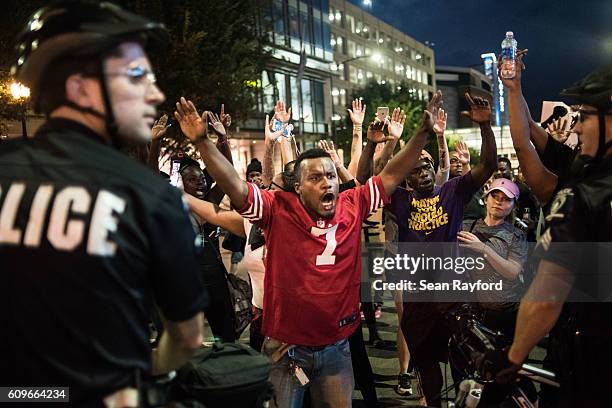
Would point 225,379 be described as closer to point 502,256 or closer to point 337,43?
point 502,256

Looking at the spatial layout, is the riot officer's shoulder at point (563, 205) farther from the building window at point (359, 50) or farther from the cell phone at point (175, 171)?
the building window at point (359, 50)

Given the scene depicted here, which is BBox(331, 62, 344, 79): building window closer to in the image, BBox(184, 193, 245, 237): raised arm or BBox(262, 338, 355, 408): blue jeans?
BBox(184, 193, 245, 237): raised arm

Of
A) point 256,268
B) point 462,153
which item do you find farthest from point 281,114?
point 462,153

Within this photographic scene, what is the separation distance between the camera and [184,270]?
165 centimetres

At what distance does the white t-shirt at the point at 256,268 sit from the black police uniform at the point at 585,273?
2.83 metres

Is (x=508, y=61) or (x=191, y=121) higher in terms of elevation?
(x=508, y=61)

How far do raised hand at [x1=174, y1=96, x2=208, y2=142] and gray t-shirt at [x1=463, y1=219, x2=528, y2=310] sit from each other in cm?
276

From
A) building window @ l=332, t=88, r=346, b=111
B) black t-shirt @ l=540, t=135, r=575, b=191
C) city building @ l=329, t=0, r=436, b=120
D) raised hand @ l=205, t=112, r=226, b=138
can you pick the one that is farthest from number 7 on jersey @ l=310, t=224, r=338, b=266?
building window @ l=332, t=88, r=346, b=111

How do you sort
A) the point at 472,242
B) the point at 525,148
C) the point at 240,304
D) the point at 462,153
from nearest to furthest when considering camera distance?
the point at 525,148 < the point at 472,242 < the point at 240,304 < the point at 462,153

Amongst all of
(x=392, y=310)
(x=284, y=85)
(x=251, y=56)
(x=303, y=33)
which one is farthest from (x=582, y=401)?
(x=303, y=33)

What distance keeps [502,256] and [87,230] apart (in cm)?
391

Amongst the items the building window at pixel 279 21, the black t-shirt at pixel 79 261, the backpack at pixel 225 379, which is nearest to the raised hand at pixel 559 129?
the backpack at pixel 225 379

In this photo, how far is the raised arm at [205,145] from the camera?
326 centimetres

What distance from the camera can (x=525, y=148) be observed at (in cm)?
314
